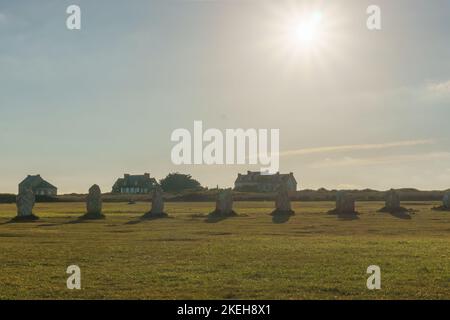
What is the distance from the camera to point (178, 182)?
153625mm

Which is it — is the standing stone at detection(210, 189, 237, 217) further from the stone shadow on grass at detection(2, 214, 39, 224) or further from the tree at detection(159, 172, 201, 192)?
the tree at detection(159, 172, 201, 192)

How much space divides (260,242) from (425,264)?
10.9 m

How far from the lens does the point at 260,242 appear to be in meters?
32.7

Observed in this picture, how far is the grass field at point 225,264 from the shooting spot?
17.9 meters

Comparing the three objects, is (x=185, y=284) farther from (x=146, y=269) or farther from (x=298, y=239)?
(x=298, y=239)

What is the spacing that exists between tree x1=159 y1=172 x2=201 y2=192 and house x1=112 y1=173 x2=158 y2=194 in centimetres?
1231

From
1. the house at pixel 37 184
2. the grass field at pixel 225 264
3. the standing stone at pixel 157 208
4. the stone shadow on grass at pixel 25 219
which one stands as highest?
the house at pixel 37 184

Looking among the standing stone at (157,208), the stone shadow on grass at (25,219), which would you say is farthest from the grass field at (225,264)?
the standing stone at (157,208)

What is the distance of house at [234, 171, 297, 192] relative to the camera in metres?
166

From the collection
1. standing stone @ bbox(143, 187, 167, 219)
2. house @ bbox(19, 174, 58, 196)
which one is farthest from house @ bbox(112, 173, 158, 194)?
standing stone @ bbox(143, 187, 167, 219)

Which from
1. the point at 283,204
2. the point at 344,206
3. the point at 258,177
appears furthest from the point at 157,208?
the point at 258,177

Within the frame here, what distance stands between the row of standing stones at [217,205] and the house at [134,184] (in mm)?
103074

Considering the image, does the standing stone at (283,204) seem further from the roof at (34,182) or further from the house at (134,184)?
the roof at (34,182)
